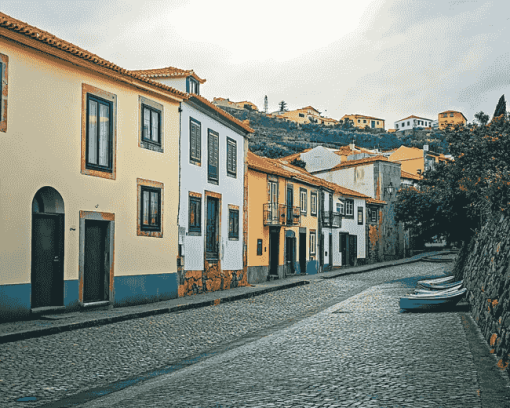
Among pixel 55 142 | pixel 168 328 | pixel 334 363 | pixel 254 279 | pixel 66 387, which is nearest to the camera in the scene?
pixel 66 387

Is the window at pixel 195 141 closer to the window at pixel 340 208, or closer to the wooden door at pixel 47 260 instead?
the wooden door at pixel 47 260

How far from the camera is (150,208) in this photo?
18281 mm

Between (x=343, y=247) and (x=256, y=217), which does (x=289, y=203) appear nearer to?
(x=256, y=217)

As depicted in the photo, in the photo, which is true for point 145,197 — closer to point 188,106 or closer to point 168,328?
point 188,106

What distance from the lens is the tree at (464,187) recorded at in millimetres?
15695

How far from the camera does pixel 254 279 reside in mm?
28734

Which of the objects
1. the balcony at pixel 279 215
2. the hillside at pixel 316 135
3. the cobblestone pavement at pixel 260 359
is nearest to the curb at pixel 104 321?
the cobblestone pavement at pixel 260 359

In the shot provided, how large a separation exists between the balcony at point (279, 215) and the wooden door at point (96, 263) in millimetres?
14900

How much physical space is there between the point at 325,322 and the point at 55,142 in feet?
25.6

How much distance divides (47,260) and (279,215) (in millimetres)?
18475

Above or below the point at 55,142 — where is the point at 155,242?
below

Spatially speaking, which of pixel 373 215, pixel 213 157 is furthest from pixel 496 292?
pixel 373 215

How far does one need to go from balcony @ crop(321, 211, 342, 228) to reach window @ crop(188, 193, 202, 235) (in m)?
19.0

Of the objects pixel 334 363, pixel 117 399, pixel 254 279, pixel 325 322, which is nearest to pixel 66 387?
pixel 117 399
